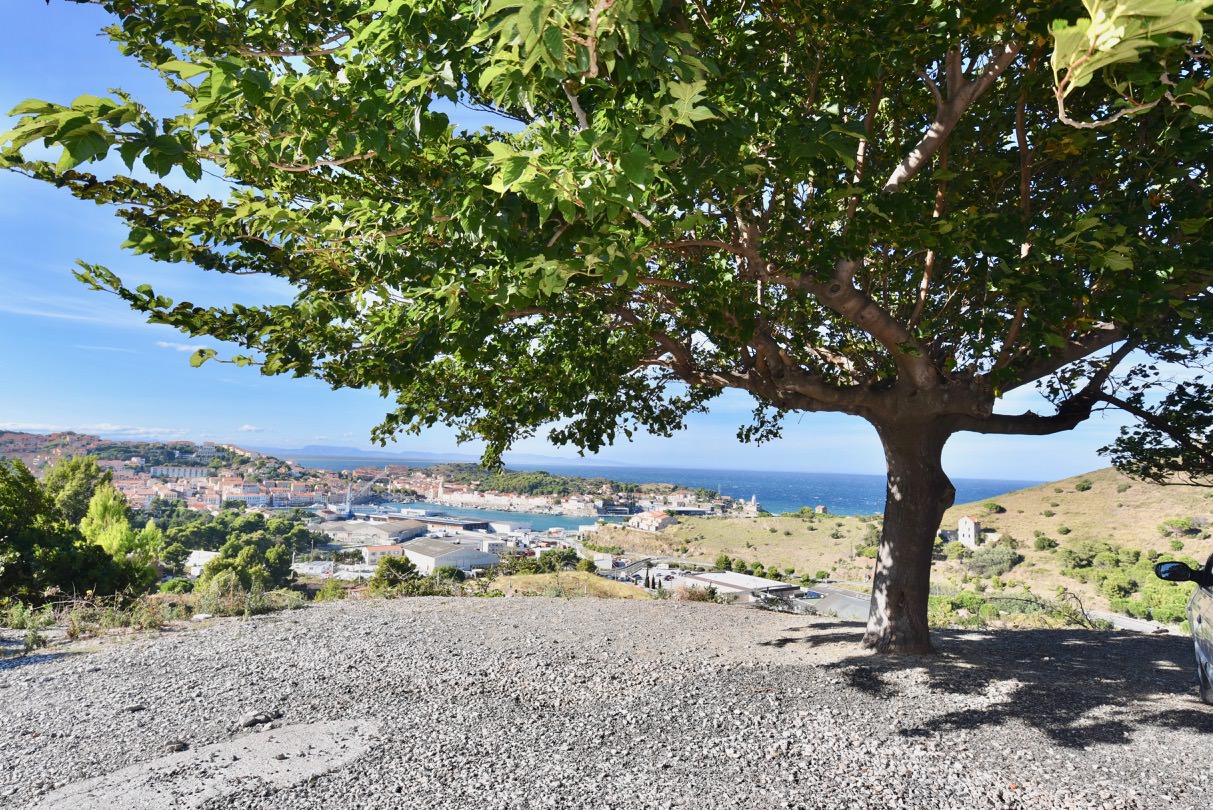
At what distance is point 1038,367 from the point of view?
7887 mm

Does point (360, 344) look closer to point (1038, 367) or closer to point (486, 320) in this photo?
point (486, 320)

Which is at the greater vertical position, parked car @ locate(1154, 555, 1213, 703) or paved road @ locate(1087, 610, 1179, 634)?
parked car @ locate(1154, 555, 1213, 703)

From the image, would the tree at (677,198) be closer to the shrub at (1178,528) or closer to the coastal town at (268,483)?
the shrub at (1178,528)

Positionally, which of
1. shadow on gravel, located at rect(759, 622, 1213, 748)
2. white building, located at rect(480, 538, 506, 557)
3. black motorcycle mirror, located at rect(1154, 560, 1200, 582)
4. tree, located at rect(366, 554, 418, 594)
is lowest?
white building, located at rect(480, 538, 506, 557)

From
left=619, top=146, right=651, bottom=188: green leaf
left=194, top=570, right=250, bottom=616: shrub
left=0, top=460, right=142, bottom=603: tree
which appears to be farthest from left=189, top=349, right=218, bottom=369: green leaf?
left=0, top=460, right=142, bottom=603: tree

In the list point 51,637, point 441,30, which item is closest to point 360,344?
point 441,30

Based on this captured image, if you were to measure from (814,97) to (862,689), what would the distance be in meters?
5.48

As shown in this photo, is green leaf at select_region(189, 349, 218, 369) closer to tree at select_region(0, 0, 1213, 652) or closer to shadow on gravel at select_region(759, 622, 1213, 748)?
tree at select_region(0, 0, 1213, 652)

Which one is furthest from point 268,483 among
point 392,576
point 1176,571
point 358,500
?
point 1176,571

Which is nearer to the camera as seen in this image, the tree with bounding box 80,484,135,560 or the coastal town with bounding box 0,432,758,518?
the tree with bounding box 80,484,135,560

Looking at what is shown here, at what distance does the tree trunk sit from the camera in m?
8.02

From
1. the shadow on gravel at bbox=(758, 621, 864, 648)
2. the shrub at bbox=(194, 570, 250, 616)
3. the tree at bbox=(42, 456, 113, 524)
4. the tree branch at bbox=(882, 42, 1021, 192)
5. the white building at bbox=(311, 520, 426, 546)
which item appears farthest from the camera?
the white building at bbox=(311, 520, 426, 546)

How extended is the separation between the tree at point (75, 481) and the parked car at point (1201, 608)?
39.1 metres

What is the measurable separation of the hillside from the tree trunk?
1525cm
